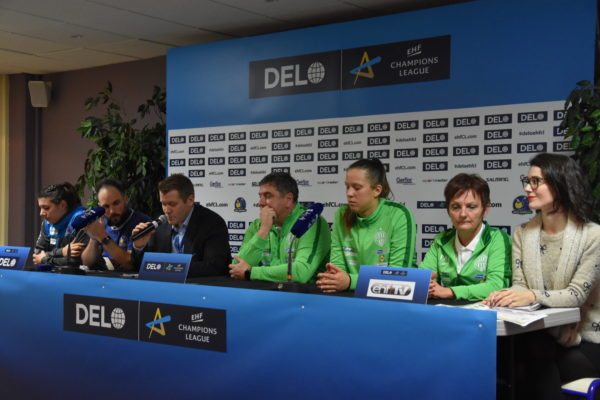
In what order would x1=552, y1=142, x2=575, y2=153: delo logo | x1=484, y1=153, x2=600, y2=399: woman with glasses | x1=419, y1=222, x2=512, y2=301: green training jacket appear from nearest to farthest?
1. x1=484, y1=153, x2=600, y2=399: woman with glasses
2. x1=419, y1=222, x2=512, y2=301: green training jacket
3. x1=552, y1=142, x2=575, y2=153: delo logo

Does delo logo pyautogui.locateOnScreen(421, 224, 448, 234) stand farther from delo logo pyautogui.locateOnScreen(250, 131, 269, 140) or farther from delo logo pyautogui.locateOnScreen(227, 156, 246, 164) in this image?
delo logo pyautogui.locateOnScreen(227, 156, 246, 164)

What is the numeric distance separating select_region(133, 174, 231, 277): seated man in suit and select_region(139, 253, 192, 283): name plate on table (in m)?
0.56

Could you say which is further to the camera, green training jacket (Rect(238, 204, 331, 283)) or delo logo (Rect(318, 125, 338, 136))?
delo logo (Rect(318, 125, 338, 136))

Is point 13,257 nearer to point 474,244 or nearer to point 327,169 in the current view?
point 474,244

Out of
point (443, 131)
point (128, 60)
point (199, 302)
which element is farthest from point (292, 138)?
point (199, 302)

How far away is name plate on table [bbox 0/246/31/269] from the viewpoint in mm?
3287

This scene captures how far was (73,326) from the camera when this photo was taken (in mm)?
2906

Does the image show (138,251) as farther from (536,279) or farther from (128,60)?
(128,60)

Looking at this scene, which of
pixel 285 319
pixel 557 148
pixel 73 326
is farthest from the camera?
pixel 557 148

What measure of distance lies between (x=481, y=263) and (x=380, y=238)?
0.54 meters

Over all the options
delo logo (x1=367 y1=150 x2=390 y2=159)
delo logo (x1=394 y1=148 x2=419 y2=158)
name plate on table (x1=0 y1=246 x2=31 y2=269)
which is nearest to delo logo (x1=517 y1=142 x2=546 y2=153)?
delo logo (x1=394 y1=148 x2=419 y2=158)

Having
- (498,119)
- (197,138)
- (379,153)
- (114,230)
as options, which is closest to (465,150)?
(498,119)

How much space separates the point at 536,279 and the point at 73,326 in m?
1.92

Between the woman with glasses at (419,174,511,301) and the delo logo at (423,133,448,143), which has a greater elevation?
the delo logo at (423,133,448,143)
